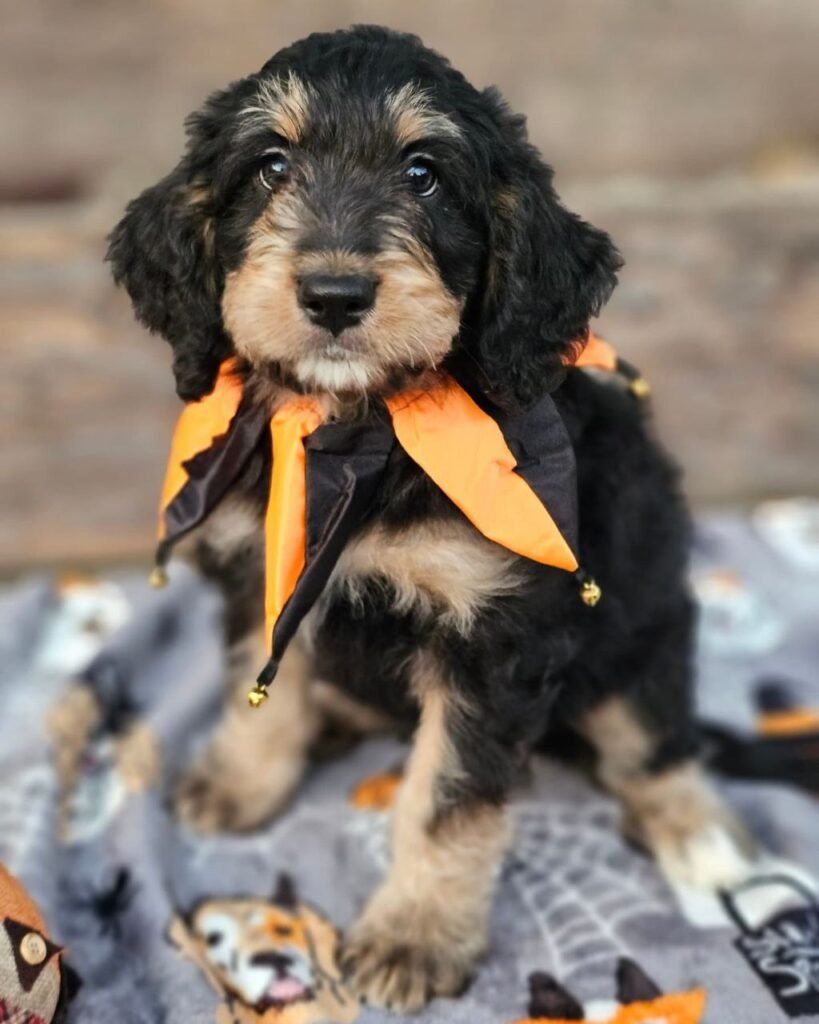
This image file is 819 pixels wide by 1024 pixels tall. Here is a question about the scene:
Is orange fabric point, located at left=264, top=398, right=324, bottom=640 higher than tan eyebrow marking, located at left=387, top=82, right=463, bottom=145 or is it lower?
lower

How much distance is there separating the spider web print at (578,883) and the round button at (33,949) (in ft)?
4.75

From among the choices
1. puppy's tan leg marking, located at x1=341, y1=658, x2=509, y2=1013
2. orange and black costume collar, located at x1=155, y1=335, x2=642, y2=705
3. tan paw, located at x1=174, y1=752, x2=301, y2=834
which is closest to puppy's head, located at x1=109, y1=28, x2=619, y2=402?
orange and black costume collar, located at x1=155, y1=335, x2=642, y2=705

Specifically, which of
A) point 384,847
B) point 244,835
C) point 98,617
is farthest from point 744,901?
point 98,617

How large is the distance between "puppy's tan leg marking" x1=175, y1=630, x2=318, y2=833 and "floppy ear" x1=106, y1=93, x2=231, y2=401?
1.26m

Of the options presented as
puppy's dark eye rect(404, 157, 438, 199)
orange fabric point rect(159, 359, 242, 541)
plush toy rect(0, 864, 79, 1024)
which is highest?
puppy's dark eye rect(404, 157, 438, 199)

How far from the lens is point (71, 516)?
600 cm

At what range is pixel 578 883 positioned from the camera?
3621mm

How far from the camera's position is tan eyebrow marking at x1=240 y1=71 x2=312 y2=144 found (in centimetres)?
268

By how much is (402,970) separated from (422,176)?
2194 mm

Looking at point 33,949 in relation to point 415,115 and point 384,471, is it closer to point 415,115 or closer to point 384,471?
point 384,471

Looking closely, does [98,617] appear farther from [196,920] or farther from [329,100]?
[329,100]

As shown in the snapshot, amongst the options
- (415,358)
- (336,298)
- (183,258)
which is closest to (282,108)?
(183,258)

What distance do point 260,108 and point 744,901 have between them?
281 centimetres

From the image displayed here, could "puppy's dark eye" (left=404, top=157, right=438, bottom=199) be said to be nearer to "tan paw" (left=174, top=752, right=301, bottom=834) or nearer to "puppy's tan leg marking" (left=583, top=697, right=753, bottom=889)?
"puppy's tan leg marking" (left=583, top=697, right=753, bottom=889)
